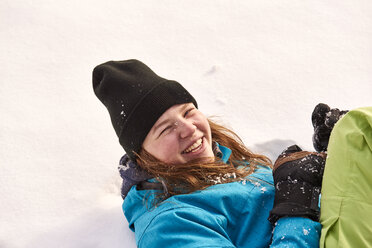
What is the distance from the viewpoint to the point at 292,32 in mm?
3303

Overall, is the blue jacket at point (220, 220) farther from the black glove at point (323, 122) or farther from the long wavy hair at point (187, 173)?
the black glove at point (323, 122)

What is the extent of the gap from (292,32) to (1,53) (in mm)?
2325

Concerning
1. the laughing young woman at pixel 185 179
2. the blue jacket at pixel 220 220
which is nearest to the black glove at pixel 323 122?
the laughing young woman at pixel 185 179

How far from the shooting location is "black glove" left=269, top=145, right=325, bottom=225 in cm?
147

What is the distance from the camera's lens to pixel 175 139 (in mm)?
1669

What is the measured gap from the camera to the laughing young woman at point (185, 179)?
4.92 feet

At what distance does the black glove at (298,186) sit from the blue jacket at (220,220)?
0.12 ft

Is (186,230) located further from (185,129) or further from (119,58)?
(119,58)

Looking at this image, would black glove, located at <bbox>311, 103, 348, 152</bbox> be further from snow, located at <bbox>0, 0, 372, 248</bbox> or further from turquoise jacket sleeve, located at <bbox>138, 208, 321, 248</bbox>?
turquoise jacket sleeve, located at <bbox>138, 208, 321, 248</bbox>

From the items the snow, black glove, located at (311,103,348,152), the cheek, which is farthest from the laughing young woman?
the snow

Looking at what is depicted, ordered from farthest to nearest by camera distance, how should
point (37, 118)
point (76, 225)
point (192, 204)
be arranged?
point (37, 118) < point (76, 225) < point (192, 204)

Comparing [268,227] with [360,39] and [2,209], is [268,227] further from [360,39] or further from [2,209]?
[360,39]

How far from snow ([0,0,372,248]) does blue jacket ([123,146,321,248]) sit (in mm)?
326

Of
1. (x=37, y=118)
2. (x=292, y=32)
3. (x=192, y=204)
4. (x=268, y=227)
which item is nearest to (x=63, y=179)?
(x=37, y=118)
